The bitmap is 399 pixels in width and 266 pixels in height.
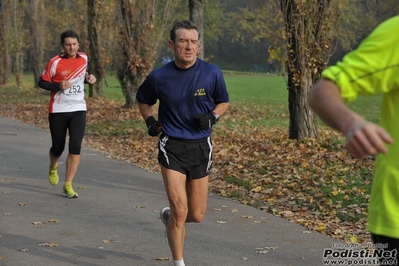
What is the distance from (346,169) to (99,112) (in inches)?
564

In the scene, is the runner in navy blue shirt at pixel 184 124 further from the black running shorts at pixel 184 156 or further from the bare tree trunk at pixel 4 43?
the bare tree trunk at pixel 4 43

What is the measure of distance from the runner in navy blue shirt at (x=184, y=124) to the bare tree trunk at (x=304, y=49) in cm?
854

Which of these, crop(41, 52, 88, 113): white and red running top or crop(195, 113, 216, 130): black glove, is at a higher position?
crop(195, 113, 216, 130): black glove

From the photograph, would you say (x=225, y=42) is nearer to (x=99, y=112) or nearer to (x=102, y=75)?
(x=102, y=75)

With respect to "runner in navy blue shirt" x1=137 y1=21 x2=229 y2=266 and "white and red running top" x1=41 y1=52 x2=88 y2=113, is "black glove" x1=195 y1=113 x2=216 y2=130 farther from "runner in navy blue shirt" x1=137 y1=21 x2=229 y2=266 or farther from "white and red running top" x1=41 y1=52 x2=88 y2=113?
"white and red running top" x1=41 y1=52 x2=88 y2=113

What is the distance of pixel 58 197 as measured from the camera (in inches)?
411

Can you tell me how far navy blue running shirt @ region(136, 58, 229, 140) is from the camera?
6359mm

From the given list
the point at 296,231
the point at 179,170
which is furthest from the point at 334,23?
the point at 179,170

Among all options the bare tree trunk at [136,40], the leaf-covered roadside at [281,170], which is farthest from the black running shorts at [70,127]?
the bare tree trunk at [136,40]

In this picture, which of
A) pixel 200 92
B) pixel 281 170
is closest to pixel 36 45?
pixel 281 170

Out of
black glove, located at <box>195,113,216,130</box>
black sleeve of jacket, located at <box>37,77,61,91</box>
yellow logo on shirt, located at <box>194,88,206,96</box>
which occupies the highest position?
yellow logo on shirt, located at <box>194,88,206,96</box>

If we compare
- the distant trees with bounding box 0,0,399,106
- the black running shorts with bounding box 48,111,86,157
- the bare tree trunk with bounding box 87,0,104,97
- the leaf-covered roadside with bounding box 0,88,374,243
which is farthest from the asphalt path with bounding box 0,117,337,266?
the bare tree trunk with bounding box 87,0,104,97

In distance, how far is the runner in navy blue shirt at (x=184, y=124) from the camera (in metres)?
6.28

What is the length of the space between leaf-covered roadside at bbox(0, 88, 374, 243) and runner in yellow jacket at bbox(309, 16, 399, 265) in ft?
15.4
